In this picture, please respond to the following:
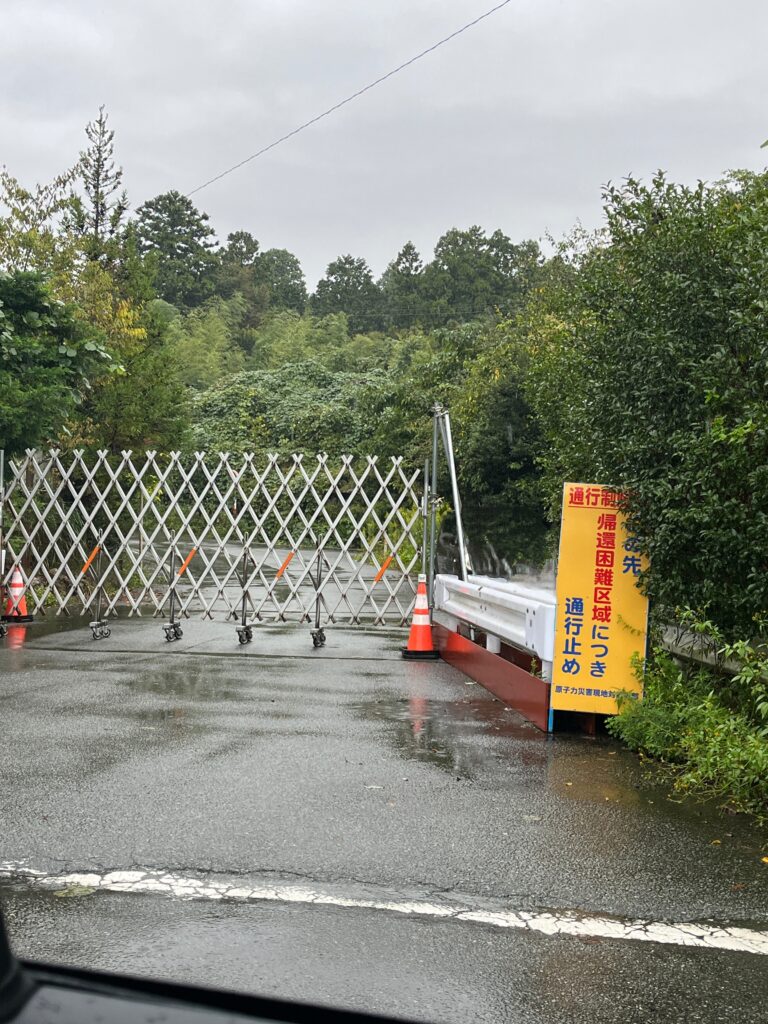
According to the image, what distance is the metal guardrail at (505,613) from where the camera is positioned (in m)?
6.71

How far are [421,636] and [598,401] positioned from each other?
4237 mm

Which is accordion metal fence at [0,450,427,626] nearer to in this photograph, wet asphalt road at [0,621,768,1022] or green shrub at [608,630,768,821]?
wet asphalt road at [0,621,768,1022]

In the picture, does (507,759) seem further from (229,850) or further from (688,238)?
(688,238)

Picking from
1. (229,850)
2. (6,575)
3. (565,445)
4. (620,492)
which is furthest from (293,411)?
(229,850)

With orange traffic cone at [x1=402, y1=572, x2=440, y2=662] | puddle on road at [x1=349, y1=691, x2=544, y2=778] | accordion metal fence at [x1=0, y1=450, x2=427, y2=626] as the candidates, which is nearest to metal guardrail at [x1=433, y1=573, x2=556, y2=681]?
orange traffic cone at [x1=402, y1=572, x2=440, y2=662]

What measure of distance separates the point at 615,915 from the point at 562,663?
9.71ft

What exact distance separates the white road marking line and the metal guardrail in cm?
309

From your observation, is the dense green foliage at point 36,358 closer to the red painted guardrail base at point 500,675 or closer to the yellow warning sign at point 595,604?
the red painted guardrail base at point 500,675

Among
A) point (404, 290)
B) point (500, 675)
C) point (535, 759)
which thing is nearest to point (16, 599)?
point (500, 675)

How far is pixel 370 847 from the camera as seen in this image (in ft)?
13.8

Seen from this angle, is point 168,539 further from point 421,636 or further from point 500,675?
point 500,675

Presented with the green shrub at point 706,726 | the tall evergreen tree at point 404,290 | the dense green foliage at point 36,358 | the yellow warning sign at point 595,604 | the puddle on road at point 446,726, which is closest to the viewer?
the green shrub at point 706,726

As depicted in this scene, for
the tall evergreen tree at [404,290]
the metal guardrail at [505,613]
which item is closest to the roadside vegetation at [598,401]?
the metal guardrail at [505,613]

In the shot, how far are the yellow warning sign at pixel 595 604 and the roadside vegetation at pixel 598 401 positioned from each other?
0.62ft
